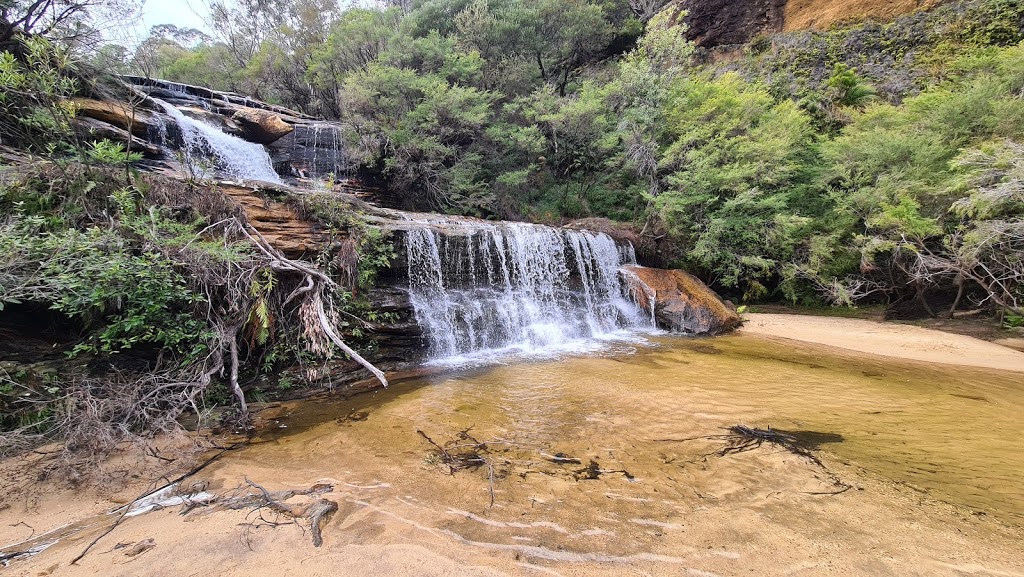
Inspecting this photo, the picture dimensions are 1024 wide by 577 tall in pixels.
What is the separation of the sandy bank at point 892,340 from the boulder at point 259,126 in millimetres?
15672

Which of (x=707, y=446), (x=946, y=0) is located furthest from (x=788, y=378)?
(x=946, y=0)

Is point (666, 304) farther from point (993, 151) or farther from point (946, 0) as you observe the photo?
point (946, 0)

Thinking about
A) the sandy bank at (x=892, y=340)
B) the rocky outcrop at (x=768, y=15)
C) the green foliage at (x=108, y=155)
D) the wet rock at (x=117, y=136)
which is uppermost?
the rocky outcrop at (x=768, y=15)

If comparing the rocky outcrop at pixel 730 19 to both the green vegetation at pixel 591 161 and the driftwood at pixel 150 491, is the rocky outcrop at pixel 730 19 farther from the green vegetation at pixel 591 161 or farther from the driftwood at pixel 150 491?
the driftwood at pixel 150 491

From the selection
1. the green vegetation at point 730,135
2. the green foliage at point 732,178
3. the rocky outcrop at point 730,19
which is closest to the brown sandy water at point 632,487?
the green vegetation at point 730,135

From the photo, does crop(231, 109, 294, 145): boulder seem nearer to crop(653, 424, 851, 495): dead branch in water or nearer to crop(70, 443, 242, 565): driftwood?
crop(70, 443, 242, 565): driftwood

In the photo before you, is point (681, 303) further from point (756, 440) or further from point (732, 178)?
point (756, 440)

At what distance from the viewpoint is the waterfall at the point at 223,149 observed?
382 inches

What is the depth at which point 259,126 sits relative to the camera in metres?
11.7

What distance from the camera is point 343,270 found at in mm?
5750

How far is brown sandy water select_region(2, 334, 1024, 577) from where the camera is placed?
1.74 meters

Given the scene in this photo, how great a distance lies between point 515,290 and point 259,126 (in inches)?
425

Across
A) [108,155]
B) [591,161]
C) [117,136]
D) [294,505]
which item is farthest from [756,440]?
[591,161]

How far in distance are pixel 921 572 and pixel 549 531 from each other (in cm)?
175
